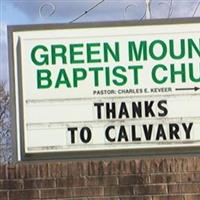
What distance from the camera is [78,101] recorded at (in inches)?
305

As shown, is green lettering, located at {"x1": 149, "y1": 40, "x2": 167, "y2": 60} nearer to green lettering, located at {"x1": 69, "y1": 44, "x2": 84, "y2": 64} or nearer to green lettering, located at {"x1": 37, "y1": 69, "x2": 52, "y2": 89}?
green lettering, located at {"x1": 69, "y1": 44, "x2": 84, "y2": 64}

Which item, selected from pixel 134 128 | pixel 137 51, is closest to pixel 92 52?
pixel 137 51

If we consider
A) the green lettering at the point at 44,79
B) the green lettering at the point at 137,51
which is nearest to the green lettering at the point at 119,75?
the green lettering at the point at 137,51

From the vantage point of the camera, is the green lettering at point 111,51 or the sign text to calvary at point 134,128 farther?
the green lettering at point 111,51

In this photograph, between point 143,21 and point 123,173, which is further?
point 143,21

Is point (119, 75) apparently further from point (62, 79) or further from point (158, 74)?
point (62, 79)

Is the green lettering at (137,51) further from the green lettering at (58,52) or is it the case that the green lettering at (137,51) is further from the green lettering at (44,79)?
the green lettering at (44,79)

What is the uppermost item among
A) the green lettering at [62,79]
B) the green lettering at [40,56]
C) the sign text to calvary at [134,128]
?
the green lettering at [40,56]

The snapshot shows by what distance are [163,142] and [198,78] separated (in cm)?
85

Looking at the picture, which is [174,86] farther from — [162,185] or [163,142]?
[162,185]

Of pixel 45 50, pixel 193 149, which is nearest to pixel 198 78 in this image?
pixel 193 149

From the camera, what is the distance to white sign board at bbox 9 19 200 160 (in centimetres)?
768

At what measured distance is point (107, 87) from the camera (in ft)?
25.3

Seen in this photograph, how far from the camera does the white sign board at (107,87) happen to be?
302 inches
